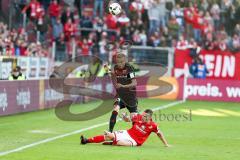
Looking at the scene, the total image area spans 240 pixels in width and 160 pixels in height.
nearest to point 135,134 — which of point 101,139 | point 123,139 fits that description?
point 123,139

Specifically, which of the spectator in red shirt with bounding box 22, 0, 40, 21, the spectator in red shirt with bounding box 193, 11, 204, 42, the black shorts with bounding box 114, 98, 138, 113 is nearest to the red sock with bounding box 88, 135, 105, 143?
the black shorts with bounding box 114, 98, 138, 113

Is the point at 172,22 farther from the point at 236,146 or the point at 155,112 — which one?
the point at 236,146

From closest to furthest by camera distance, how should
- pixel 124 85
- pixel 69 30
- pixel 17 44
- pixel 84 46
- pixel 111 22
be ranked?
pixel 124 85
pixel 17 44
pixel 84 46
pixel 69 30
pixel 111 22

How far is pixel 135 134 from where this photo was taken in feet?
54.9

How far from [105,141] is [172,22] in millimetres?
23599

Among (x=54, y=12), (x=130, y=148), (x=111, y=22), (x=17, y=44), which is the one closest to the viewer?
(x=130, y=148)

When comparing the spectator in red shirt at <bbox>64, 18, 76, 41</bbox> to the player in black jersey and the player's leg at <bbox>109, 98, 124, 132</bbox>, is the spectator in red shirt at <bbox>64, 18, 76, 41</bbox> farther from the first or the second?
the player's leg at <bbox>109, 98, 124, 132</bbox>

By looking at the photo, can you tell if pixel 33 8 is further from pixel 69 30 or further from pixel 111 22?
pixel 111 22

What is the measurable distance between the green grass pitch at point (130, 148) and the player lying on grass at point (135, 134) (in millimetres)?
194

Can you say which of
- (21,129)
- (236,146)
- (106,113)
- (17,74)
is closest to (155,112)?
(106,113)

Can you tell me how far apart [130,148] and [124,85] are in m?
2.47

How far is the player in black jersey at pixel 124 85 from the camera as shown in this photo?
18141 mm

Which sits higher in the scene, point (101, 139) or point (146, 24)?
point (146, 24)

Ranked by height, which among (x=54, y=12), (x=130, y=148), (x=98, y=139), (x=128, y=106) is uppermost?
(x=54, y=12)
